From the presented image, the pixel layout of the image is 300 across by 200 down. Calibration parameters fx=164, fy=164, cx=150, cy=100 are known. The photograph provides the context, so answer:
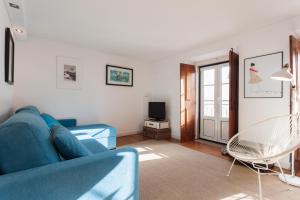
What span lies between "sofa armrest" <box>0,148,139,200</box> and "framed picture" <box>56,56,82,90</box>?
10.5 ft

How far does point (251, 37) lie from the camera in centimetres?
Answer: 305

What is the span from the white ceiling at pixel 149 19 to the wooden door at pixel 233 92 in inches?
21.6

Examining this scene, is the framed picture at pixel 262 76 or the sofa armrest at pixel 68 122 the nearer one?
the framed picture at pixel 262 76

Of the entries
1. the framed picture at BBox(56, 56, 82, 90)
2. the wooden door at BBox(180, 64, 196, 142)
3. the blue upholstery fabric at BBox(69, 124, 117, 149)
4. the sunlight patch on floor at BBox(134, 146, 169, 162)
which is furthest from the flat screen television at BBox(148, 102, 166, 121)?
the framed picture at BBox(56, 56, 82, 90)

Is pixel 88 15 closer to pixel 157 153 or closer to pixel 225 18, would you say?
pixel 225 18

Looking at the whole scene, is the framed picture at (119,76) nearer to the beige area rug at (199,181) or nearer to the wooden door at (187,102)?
the wooden door at (187,102)

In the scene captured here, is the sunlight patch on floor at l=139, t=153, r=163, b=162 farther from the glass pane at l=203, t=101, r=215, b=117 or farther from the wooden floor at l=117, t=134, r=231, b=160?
the glass pane at l=203, t=101, r=215, b=117

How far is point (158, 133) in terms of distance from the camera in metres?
4.41

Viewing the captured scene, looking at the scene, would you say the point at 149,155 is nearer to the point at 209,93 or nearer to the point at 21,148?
the point at 209,93

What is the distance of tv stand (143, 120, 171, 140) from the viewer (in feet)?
14.5

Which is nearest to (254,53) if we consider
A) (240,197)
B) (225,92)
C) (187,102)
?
(225,92)

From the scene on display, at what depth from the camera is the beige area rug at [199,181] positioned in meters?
1.85

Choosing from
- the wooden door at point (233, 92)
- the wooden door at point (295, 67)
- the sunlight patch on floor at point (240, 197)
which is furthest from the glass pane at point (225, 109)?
the sunlight patch on floor at point (240, 197)

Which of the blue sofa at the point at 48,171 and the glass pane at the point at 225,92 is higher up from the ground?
the glass pane at the point at 225,92
